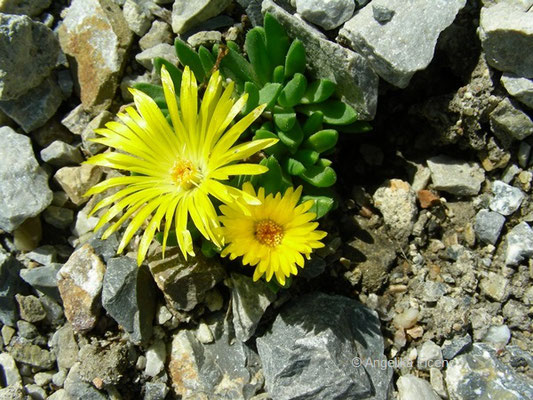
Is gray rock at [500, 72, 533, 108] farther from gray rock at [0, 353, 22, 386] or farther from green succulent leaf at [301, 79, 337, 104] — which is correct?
gray rock at [0, 353, 22, 386]

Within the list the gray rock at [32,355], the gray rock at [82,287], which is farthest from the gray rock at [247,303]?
the gray rock at [32,355]

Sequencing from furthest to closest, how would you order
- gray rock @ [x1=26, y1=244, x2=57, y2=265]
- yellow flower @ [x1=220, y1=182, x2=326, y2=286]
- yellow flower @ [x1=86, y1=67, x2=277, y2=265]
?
1. gray rock @ [x1=26, y1=244, x2=57, y2=265]
2. yellow flower @ [x1=220, y1=182, x2=326, y2=286]
3. yellow flower @ [x1=86, y1=67, x2=277, y2=265]

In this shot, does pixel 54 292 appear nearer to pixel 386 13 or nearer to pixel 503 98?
pixel 386 13

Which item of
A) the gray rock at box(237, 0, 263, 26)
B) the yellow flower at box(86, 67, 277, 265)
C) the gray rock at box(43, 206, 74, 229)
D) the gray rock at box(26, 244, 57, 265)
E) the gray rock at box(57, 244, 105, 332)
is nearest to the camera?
the yellow flower at box(86, 67, 277, 265)

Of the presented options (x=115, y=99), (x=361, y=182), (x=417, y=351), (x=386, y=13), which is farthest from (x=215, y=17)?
(x=417, y=351)

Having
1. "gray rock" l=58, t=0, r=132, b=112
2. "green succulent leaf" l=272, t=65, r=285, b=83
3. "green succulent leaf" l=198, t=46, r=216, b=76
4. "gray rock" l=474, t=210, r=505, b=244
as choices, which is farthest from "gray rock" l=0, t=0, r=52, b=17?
"gray rock" l=474, t=210, r=505, b=244
